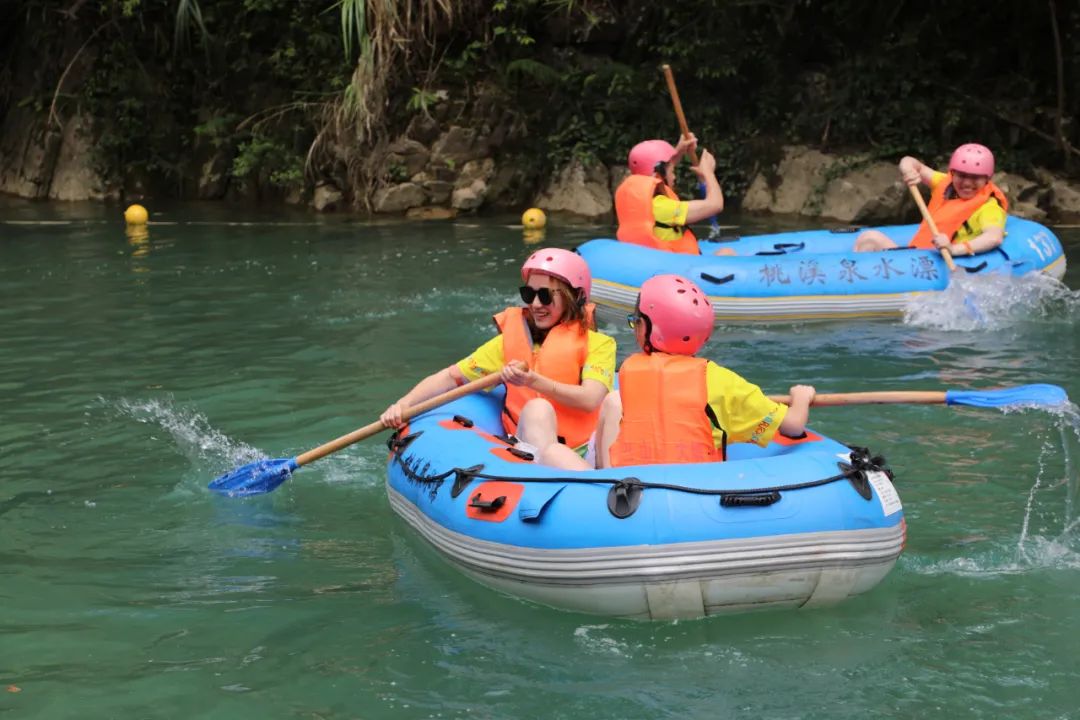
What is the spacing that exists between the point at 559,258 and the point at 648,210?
3945 millimetres

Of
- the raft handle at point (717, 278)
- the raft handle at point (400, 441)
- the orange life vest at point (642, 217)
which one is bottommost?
the raft handle at point (400, 441)

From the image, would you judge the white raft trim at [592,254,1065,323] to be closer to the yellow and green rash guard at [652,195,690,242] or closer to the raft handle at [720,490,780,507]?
the yellow and green rash guard at [652,195,690,242]

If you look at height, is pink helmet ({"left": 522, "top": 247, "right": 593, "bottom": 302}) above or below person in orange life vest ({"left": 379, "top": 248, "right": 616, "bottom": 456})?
above

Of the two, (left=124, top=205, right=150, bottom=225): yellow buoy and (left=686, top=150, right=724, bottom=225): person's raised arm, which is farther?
(left=124, top=205, right=150, bottom=225): yellow buoy

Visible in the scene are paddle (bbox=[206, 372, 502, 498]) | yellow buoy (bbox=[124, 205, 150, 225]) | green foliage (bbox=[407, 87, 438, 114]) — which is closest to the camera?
paddle (bbox=[206, 372, 502, 498])

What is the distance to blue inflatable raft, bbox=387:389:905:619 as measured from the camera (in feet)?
13.1

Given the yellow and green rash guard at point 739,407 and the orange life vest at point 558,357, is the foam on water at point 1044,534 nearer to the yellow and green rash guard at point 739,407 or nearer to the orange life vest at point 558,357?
the yellow and green rash guard at point 739,407

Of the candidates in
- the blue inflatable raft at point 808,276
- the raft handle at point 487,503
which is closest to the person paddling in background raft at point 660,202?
the blue inflatable raft at point 808,276

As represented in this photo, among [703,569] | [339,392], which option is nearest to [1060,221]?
[339,392]

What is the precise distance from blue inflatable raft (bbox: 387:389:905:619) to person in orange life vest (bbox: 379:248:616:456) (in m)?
0.62

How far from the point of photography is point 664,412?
4.37 m

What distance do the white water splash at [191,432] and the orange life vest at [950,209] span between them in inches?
192

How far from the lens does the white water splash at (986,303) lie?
8.38 m

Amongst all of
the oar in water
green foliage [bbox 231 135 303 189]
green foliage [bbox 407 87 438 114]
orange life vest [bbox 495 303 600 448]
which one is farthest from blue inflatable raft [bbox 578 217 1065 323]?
green foliage [bbox 231 135 303 189]
